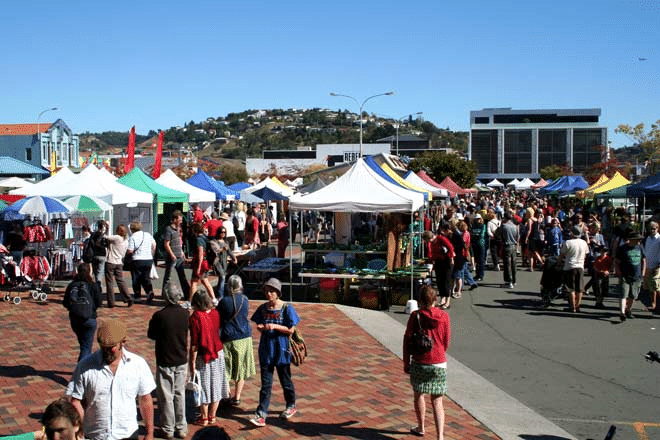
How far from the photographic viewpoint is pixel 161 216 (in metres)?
20.5

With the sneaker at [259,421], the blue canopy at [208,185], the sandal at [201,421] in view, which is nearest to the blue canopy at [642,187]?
the blue canopy at [208,185]

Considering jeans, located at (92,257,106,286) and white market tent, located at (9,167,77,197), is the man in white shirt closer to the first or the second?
jeans, located at (92,257,106,286)

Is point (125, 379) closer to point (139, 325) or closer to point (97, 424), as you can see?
point (97, 424)

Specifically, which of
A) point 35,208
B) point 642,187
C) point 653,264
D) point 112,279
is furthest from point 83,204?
point 642,187

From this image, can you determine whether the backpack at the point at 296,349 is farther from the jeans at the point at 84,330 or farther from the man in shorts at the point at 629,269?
the man in shorts at the point at 629,269

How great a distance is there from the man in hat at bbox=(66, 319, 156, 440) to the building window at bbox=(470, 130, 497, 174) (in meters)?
119

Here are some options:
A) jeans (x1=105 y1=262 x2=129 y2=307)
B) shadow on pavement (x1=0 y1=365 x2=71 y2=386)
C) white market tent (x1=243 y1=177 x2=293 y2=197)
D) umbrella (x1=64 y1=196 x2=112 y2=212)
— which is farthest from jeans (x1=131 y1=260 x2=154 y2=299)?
white market tent (x1=243 y1=177 x2=293 y2=197)

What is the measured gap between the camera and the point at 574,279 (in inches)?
493

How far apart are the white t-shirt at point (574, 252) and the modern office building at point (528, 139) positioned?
108503 mm

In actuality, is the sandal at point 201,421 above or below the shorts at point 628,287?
below

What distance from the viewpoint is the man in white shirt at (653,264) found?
1226cm

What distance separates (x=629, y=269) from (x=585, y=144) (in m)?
114

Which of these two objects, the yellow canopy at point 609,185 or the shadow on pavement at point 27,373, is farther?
the yellow canopy at point 609,185

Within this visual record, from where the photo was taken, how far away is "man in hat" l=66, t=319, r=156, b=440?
4641mm
